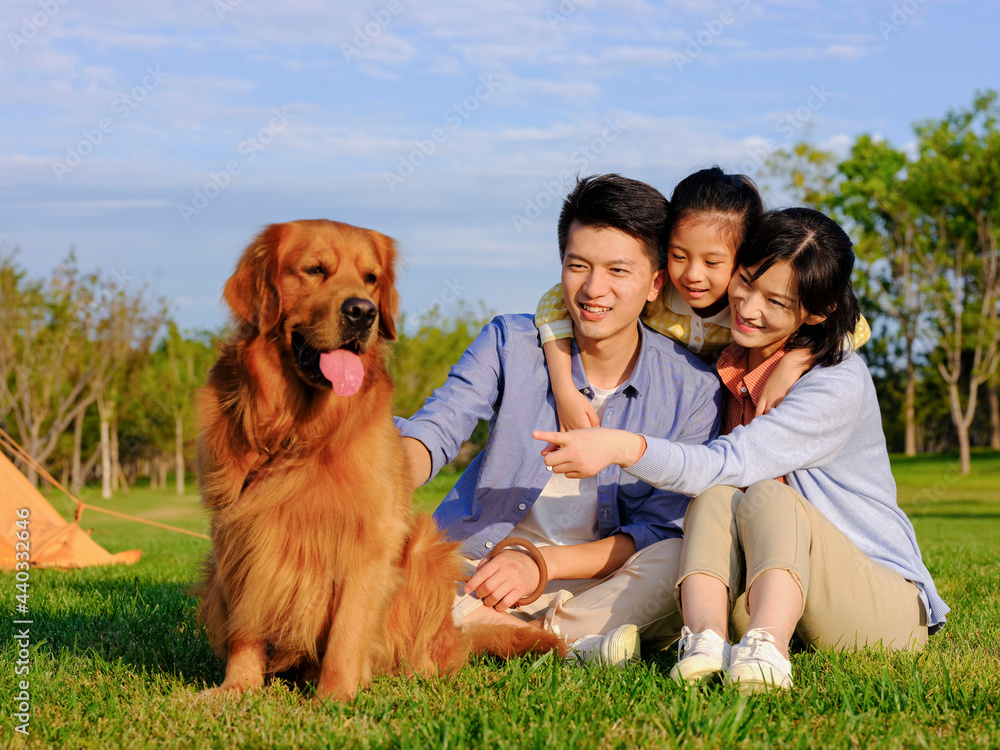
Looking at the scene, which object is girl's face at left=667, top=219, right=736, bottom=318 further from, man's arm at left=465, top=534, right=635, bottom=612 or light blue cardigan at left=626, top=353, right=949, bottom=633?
man's arm at left=465, top=534, right=635, bottom=612

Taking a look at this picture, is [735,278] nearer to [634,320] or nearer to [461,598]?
[634,320]

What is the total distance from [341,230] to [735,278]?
165 centimetres

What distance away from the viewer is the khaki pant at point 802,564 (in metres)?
3.00

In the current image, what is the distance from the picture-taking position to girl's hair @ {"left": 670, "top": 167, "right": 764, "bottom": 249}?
12.1ft

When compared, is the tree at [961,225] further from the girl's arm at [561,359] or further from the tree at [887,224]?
the girl's arm at [561,359]

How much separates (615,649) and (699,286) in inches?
61.9

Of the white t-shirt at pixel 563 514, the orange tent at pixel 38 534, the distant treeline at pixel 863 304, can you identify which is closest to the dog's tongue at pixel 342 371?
the white t-shirt at pixel 563 514

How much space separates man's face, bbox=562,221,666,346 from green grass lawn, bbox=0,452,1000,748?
4.70ft

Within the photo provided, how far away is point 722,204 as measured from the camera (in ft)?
12.2

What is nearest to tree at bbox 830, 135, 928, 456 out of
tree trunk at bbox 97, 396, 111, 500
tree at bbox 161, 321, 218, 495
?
tree at bbox 161, 321, 218, 495

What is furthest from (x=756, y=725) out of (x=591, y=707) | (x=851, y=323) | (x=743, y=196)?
(x=743, y=196)

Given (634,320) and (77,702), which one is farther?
(634,320)

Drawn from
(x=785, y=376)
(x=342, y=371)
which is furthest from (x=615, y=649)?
(x=342, y=371)

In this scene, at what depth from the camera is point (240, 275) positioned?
2.91 meters
